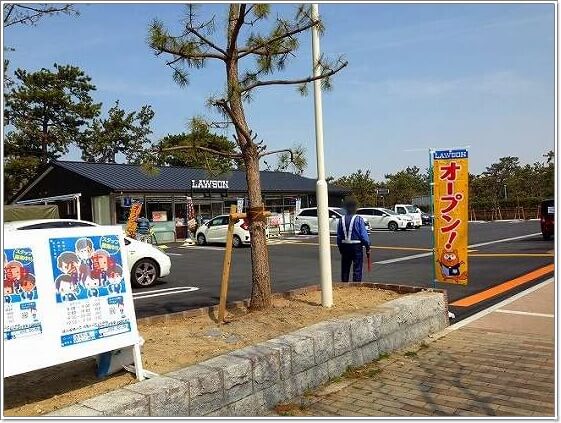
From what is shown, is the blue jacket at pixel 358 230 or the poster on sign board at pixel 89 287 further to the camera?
Result: the blue jacket at pixel 358 230

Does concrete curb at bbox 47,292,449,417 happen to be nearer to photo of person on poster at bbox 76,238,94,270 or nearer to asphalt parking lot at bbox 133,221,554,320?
photo of person on poster at bbox 76,238,94,270

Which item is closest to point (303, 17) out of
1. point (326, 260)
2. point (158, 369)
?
point (326, 260)

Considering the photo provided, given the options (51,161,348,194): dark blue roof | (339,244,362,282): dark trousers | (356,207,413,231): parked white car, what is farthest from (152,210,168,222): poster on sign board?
(339,244,362,282): dark trousers

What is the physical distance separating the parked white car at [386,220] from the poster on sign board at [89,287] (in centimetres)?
2520

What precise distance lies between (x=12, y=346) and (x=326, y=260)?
349 centimetres

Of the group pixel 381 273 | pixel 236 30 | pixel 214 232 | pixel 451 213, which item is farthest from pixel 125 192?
pixel 236 30

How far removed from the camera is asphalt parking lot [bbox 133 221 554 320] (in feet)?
27.6

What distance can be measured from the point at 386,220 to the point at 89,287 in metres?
26.1

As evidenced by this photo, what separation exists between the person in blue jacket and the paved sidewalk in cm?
181

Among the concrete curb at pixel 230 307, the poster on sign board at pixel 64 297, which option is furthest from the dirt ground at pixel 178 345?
the poster on sign board at pixel 64 297

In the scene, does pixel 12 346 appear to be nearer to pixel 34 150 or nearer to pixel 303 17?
pixel 303 17

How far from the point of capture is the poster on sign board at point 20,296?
316cm

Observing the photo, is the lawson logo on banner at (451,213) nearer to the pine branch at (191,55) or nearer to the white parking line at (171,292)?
the pine branch at (191,55)

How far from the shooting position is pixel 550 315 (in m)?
6.80
